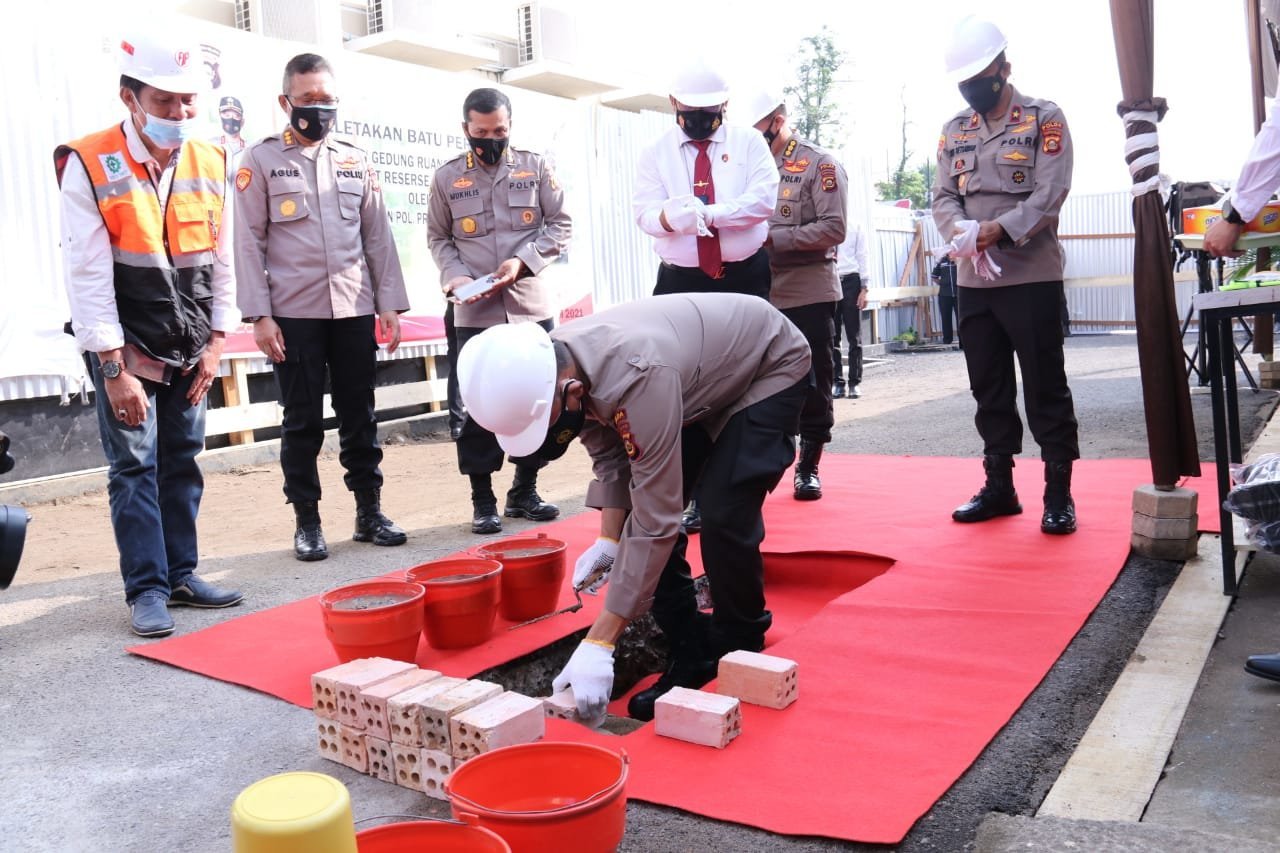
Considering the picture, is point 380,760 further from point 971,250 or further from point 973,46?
point 973,46

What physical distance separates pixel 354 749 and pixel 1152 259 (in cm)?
312

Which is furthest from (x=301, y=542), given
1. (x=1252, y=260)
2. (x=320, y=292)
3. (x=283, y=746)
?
(x=1252, y=260)

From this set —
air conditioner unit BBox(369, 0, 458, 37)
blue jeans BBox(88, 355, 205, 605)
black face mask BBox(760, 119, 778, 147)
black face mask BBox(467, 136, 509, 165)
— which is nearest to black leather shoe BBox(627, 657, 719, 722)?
blue jeans BBox(88, 355, 205, 605)

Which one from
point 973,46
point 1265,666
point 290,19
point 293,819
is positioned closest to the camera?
point 293,819

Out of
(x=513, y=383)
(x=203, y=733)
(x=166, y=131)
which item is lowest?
(x=203, y=733)

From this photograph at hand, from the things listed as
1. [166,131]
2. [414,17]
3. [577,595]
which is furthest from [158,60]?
[414,17]

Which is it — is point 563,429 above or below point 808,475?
above

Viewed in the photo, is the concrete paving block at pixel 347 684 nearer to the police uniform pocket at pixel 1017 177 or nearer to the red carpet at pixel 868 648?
the red carpet at pixel 868 648


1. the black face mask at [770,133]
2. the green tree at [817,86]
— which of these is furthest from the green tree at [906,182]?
the black face mask at [770,133]

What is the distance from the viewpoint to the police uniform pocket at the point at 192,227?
11.7ft

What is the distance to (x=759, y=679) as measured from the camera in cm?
262

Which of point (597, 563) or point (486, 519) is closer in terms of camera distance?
point (597, 563)

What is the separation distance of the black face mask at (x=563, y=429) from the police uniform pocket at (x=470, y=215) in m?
2.51

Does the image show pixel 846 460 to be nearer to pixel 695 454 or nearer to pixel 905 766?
pixel 695 454
